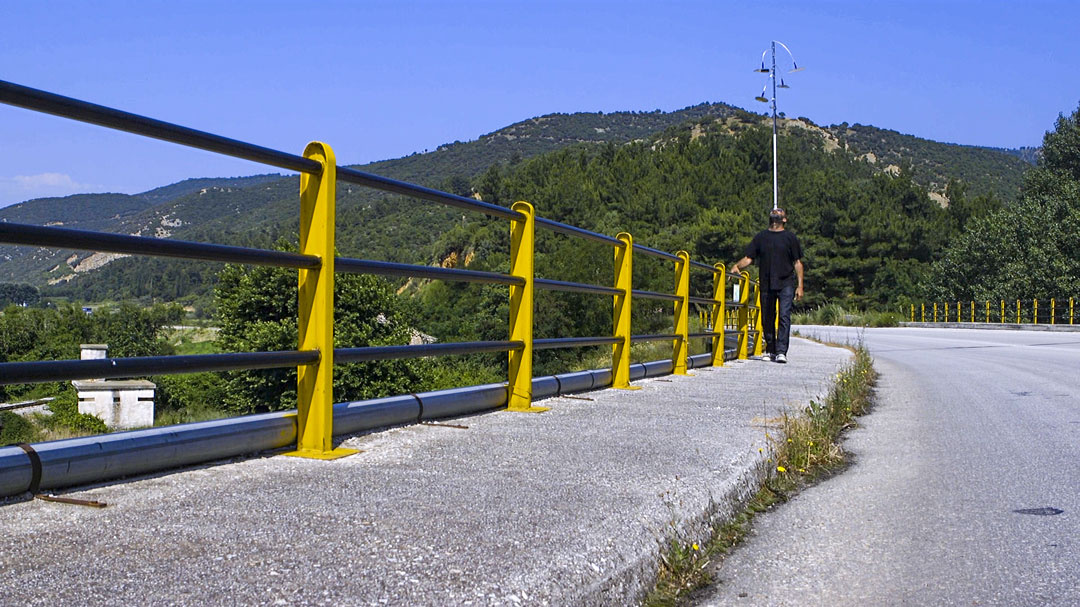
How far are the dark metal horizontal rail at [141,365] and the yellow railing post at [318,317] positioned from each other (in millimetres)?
107

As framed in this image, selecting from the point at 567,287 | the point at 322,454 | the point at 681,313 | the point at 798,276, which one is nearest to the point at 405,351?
the point at 322,454

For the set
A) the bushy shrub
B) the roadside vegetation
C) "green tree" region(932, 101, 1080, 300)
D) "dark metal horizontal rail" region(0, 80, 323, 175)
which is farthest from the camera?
"green tree" region(932, 101, 1080, 300)

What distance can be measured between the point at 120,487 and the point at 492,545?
1.29 m

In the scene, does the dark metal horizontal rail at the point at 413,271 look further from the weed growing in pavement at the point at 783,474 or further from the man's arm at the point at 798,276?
the man's arm at the point at 798,276

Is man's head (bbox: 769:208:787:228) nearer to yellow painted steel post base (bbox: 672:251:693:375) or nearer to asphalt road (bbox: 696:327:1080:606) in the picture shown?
yellow painted steel post base (bbox: 672:251:693:375)

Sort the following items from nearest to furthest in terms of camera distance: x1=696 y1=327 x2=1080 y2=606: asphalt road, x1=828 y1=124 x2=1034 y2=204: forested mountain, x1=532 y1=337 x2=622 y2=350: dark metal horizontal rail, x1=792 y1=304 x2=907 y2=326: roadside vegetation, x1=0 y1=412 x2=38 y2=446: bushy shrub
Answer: x1=696 y1=327 x2=1080 y2=606: asphalt road → x1=0 y1=412 x2=38 y2=446: bushy shrub → x1=532 y1=337 x2=622 y2=350: dark metal horizontal rail → x1=792 y1=304 x2=907 y2=326: roadside vegetation → x1=828 y1=124 x2=1034 y2=204: forested mountain

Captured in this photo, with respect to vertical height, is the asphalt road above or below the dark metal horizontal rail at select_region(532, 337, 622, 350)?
below

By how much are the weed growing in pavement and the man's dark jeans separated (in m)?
2.76

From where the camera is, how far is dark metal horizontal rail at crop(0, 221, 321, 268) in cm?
271

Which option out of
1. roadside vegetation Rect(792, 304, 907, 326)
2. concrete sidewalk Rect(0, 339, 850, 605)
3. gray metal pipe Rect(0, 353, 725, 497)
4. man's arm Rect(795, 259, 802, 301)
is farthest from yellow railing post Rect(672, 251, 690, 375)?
roadside vegetation Rect(792, 304, 907, 326)

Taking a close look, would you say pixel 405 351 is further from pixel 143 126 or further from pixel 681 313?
pixel 681 313

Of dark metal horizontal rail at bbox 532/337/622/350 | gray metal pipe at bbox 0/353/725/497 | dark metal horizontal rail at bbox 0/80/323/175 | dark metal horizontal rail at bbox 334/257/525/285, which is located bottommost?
gray metal pipe at bbox 0/353/725/497

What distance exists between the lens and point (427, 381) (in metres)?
28.7

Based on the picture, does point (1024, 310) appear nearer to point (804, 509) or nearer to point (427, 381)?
point (427, 381)
